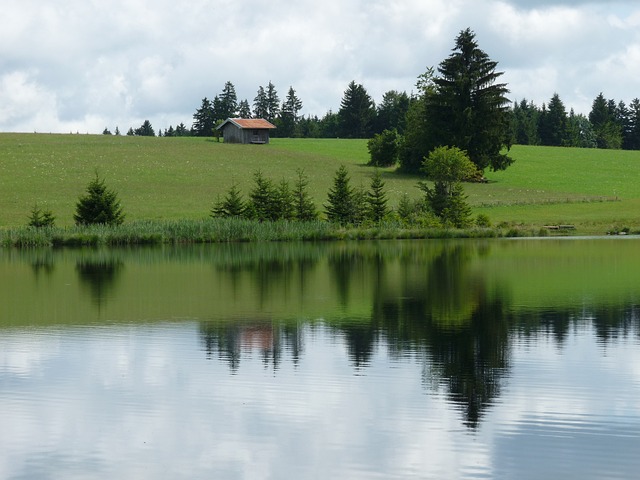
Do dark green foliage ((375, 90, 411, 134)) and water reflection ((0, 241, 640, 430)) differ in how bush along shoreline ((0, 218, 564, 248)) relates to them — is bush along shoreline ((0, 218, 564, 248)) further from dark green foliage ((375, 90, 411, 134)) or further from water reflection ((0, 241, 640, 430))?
dark green foliage ((375, 90, 411, 134))

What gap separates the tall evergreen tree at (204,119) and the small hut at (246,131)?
148 ft

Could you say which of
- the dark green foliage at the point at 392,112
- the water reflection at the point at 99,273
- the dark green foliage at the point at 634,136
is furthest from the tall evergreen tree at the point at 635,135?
the water reflection at the point at 99,273

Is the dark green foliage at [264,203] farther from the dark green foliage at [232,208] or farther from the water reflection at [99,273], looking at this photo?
the water reflection at [99,273]

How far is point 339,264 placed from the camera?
48469 millimetres

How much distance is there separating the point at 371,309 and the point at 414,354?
8.75 m

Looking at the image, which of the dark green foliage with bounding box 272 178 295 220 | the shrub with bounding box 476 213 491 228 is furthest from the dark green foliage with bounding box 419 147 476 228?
the dark green foliage with bounding box 272 178 295 220

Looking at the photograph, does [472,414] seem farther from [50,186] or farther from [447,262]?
[50,186]

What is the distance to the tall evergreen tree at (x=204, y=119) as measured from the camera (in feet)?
618

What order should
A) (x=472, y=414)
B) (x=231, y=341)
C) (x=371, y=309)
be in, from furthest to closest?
(x=371, y=309), (x=231, y=341), (x=472, y=414)

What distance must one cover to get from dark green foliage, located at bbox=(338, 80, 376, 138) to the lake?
158m

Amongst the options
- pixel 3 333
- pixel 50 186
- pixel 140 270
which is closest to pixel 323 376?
pixel 3 333

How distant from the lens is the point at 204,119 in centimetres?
18962

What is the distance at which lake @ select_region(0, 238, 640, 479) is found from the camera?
43.5 ft

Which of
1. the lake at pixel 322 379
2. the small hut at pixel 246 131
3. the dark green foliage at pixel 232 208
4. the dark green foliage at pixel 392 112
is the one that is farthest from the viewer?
the dark green foliage at pixel 392 112
